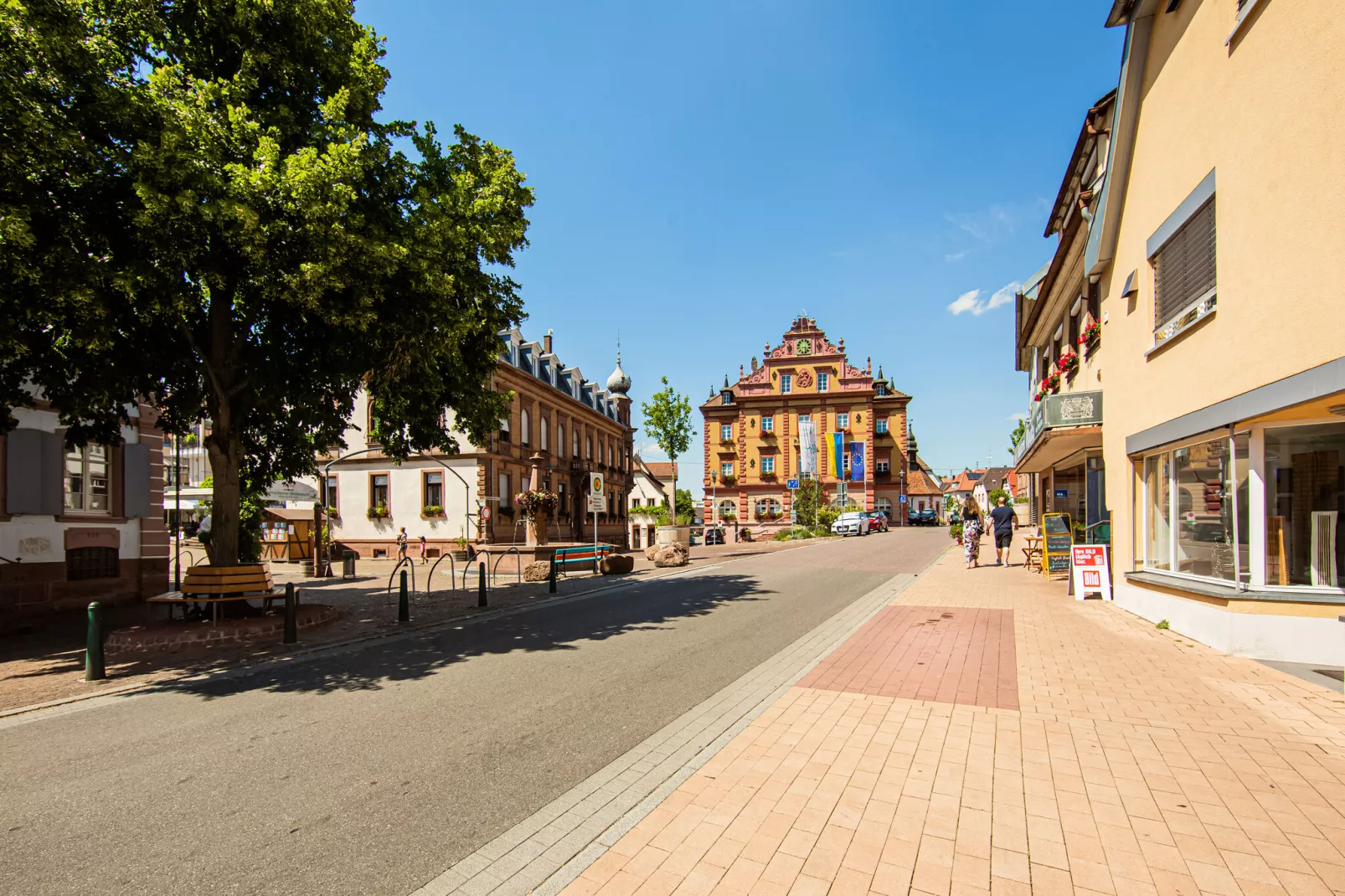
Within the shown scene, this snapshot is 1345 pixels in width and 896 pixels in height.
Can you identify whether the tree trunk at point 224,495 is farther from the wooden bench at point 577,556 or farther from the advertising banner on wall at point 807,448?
the advertising banner on wall at point 807,448

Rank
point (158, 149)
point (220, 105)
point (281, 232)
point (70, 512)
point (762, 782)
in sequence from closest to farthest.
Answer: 1. point (762, 782)
2. point (158, 149)
3. point (281, 232)
4. point (220, 105)
5. point (70, 512)

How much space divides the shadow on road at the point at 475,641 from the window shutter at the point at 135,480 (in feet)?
28.5

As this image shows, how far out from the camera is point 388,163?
10.0 meters

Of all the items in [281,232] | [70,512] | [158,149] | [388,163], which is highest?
[388,163]

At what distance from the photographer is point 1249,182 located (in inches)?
278

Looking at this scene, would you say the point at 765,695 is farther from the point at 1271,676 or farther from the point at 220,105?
the point at 220,105

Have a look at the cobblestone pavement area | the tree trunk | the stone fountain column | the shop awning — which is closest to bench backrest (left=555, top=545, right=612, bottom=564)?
the cobblestone pavement area

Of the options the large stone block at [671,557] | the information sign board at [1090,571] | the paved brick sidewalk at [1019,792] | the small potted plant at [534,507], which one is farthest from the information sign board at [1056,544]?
the small potted plant at [534,507]

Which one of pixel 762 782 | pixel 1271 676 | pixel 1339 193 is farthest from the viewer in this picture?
pixel 1271 676

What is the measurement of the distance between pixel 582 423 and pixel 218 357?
108 feet

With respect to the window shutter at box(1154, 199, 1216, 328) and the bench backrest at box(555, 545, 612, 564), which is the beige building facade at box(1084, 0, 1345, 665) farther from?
the bench backrest at box(555, 545, 612, 564)

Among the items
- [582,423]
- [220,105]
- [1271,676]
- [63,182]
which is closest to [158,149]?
[63,182]

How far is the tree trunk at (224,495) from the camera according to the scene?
10266mm

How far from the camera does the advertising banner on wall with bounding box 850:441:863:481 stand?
6012 cm
